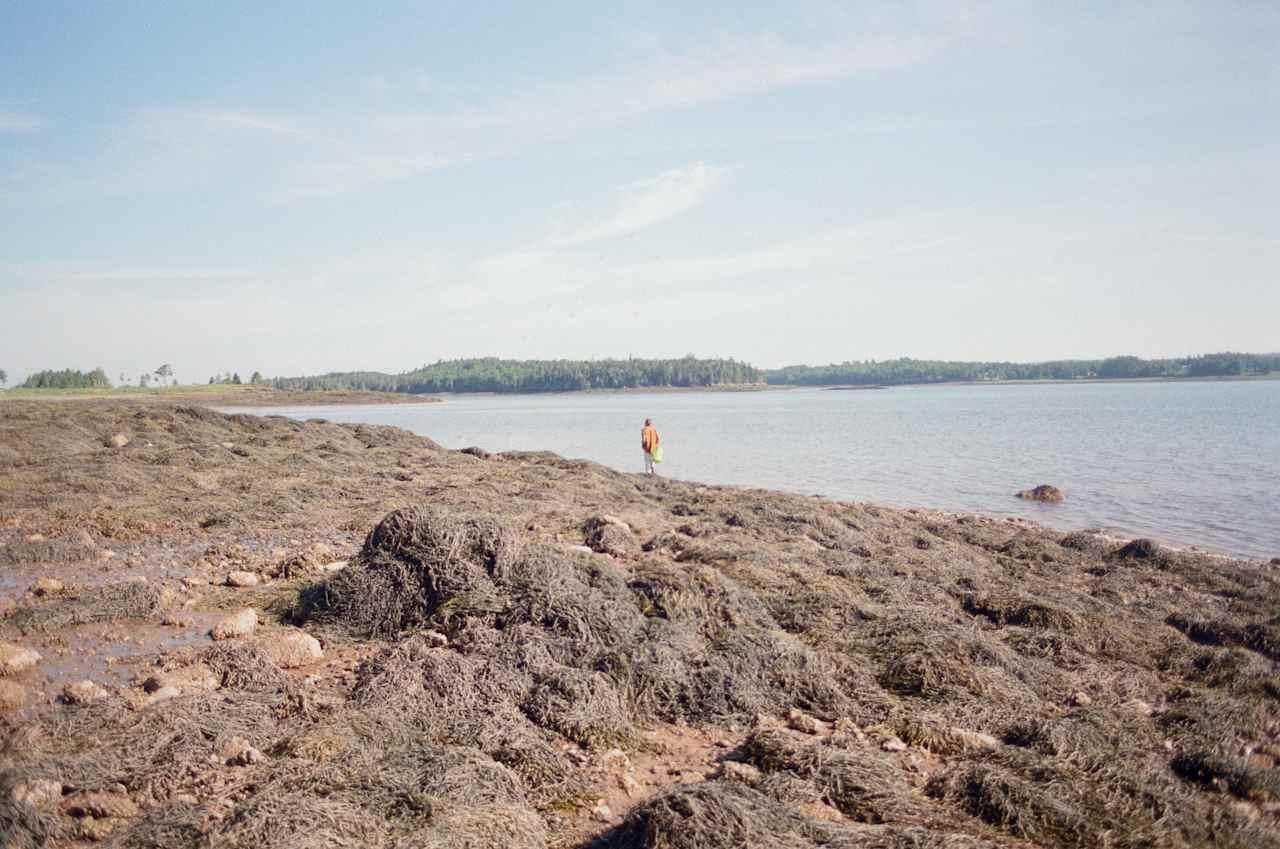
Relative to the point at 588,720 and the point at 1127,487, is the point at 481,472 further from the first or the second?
the point at 1127,487

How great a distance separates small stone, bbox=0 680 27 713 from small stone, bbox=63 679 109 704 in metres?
0.22

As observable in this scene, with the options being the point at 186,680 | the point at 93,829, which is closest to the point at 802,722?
the point at 93,829

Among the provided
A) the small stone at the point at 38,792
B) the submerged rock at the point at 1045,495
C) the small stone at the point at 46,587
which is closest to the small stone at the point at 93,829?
the small stone at the point at 38,792

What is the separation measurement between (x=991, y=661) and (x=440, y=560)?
466cm

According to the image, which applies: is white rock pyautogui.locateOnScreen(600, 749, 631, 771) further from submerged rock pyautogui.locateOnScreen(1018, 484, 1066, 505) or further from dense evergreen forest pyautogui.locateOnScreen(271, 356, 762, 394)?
dense evergreen forest pyautogui.locateOnScreen(271, 356, 762, 394)

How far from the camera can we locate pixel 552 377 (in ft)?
395

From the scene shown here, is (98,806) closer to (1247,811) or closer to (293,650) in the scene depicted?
(293,650)

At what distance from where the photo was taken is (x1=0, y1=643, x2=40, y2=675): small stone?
5.11 m

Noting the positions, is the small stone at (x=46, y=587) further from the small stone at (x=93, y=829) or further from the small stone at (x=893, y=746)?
the small stone at (x=893, y=746)

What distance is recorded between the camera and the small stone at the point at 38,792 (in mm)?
3627

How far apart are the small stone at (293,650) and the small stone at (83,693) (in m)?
1.02

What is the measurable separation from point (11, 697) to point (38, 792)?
1367 mm

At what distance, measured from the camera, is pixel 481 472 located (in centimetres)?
1700

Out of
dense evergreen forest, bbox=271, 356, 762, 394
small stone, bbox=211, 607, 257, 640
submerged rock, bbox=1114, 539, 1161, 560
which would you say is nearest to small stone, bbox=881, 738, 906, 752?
small stone, bbox=211, 607, 257, 640
